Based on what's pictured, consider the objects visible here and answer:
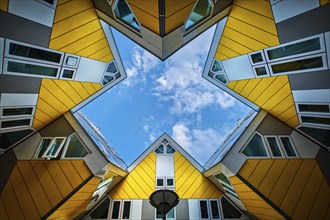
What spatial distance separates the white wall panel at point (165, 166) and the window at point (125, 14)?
7.42 meters

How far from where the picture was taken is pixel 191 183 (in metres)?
10.1

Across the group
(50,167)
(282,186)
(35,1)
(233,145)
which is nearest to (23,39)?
(35,1)

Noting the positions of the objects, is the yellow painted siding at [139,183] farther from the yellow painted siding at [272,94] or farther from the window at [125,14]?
the window at [125,14]

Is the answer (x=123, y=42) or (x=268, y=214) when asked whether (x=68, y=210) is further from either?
(x=268, y=214)

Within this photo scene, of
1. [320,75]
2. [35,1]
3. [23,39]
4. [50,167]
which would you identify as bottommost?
[50,167]

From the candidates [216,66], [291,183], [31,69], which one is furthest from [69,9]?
[291,183]

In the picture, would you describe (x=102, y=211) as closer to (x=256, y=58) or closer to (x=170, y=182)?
(x=170, y=182)

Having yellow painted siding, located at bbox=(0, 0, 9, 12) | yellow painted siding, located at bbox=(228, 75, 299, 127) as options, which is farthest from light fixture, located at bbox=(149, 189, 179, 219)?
yellow painted siding, located at bbox=(0, 0, 9, 12)

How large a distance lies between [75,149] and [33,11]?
462cm

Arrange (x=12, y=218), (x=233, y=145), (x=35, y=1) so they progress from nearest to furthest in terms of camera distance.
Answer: (x=35, y=1), (x=12, y=218), (x=233, y=145)

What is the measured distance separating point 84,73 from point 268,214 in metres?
8.07

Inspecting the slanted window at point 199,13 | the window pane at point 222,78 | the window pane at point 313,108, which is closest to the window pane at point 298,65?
the window pane at point 313,108

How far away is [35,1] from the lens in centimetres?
463

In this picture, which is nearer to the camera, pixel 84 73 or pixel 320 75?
pixel 320 75
